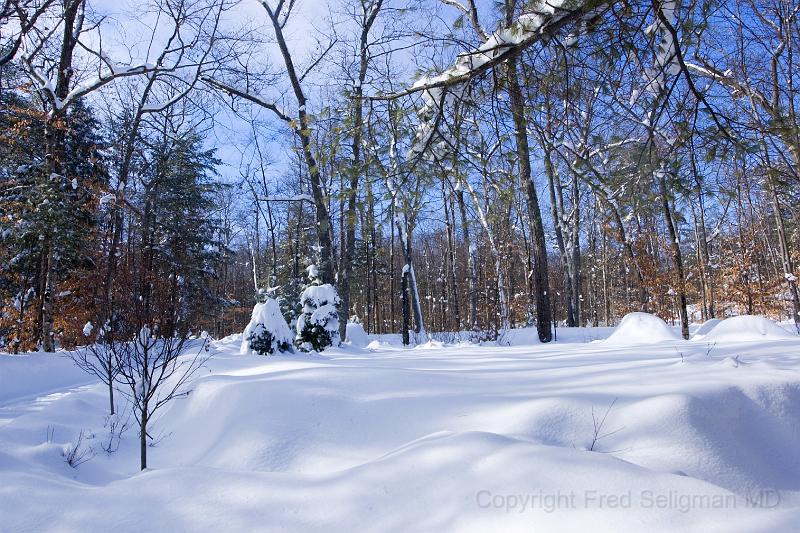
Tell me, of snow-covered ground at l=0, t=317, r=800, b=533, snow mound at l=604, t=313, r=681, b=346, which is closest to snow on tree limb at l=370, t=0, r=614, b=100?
snow-covered ground at l=0, t=317, r=800, b=533

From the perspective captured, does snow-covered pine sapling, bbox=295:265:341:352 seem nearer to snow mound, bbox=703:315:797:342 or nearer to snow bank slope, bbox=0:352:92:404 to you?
snow bank slope, bbox=0:352:92:404

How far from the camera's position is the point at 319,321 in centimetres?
1012

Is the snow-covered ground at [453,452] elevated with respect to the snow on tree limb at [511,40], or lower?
lower

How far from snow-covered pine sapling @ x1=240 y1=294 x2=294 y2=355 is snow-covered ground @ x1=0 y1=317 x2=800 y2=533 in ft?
11.4

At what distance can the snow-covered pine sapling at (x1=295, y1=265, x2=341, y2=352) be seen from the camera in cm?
1013

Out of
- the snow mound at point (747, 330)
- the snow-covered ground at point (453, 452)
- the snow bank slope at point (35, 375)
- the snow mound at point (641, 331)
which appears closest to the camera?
the snow-covered ground at point (453, 452)

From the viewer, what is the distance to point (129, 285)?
5.14 metres

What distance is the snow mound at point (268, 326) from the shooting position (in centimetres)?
870

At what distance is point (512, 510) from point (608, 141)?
2.78 m

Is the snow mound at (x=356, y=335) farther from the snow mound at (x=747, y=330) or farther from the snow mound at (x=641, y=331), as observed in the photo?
the snow mound at (x=747, y=330)

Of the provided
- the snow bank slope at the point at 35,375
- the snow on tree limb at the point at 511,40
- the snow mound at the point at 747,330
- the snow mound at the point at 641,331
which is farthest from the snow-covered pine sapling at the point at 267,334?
the snow mound at the point at 747,330

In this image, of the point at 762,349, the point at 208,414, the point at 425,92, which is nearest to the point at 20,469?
the point at 208,414

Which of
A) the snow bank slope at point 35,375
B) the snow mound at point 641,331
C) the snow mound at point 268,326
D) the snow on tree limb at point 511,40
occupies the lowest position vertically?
the snow bank slope at point 35,375

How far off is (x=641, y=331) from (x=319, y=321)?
6902 mm
